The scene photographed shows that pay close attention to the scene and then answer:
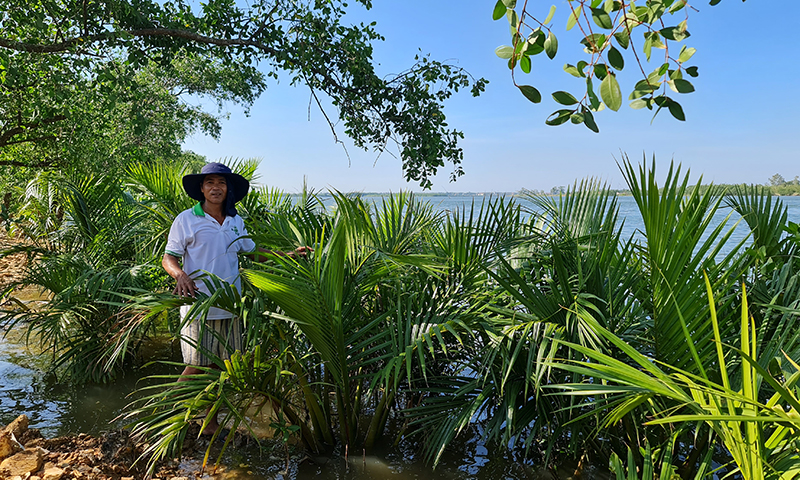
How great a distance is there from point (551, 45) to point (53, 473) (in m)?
3.35

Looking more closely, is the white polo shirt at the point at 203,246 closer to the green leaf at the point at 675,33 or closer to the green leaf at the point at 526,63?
the green leaf at the point at 526,63

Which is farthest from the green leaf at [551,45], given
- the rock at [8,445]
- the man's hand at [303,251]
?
the rock at [8,445]

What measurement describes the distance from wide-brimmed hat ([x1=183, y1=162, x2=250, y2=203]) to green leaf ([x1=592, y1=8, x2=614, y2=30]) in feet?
10.1

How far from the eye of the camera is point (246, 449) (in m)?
3.75

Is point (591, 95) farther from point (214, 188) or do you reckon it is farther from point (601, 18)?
point (214, 188)

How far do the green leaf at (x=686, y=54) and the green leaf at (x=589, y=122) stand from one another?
26 cm

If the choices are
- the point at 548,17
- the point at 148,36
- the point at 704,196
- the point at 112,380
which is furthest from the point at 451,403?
the point at 148,36

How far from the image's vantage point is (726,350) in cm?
263

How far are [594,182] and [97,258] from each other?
4358 mm

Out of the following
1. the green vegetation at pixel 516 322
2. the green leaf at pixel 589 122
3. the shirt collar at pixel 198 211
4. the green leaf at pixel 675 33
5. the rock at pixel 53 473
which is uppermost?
the green leaf at pixel 675 33

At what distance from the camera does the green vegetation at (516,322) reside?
235 centimetres

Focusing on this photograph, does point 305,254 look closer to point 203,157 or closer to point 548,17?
point 548,17

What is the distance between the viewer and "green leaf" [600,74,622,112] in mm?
1212

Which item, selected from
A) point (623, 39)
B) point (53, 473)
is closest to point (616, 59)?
point (623, 39)
